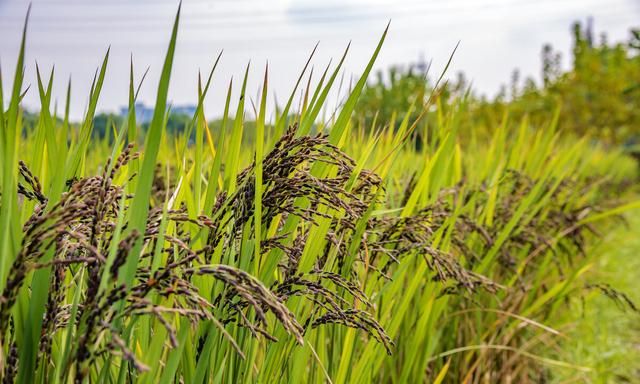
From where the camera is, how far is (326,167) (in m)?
1.30

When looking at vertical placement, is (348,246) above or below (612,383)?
above

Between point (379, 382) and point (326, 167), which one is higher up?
point (326, 167)

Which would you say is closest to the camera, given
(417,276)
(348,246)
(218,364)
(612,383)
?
(218,364)

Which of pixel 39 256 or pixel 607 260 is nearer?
pixel 39 256

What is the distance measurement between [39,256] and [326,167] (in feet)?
2.13

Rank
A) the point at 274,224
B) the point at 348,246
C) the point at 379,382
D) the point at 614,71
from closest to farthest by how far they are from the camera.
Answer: the point at 274,224
the point at 348,246
the point at 379,382
the point at 614,71

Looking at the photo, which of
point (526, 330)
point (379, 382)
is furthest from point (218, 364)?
point (526, 330)

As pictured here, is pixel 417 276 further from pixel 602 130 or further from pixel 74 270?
pixel 602 130

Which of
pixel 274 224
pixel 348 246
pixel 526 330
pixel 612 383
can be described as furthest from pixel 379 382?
pixel 612 383

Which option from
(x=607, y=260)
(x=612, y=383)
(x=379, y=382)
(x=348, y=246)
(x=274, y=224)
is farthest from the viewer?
(x=607, y=260)

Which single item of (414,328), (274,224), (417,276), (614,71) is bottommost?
(414,328)

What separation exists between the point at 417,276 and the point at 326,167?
21.3 inches

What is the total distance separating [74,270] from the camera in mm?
1117

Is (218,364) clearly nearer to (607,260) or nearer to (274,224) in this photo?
(274,224)
